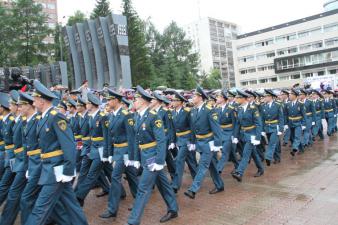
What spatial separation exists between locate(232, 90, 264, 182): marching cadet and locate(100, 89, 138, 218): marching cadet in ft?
9.24

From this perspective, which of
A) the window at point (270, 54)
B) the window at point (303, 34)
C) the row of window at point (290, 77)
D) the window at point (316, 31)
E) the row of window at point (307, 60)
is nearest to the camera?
the row of window at point (307, 60)

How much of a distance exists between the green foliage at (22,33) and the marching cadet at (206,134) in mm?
44802

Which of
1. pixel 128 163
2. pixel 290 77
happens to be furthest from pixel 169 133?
pixel 290 77

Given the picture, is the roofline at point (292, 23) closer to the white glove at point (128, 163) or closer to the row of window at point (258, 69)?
the row of window at point (258, 69)

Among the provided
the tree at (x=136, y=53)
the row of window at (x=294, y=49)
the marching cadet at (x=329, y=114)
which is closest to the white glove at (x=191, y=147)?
the marching cadet at (x=329, y=114)

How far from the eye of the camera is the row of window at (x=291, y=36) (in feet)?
207

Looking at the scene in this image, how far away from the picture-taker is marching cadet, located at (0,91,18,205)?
6.09 m

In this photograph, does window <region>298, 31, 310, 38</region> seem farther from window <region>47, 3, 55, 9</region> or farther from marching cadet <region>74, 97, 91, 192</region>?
marching cadet <region>74, 97, 91, 192</region>

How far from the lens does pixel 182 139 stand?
7.75 m

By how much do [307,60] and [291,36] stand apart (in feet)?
19.6

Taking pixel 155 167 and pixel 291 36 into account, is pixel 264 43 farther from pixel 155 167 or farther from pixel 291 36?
pixel 155 167

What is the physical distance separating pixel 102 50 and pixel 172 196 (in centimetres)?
2422

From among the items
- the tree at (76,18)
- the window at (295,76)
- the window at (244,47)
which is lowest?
the window at (295,76)

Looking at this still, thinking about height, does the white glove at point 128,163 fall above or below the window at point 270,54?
below
